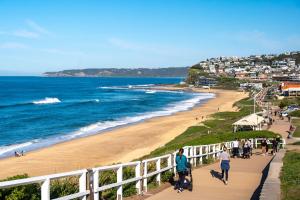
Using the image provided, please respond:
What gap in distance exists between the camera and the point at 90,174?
8.51 metres

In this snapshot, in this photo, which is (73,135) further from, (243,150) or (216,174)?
(216,174)

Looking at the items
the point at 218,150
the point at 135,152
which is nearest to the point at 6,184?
the point at 218,150

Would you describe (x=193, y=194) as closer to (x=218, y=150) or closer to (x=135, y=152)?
(x=218, y=150)

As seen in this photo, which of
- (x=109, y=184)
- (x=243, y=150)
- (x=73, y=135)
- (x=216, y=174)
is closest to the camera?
(x=109, y=184)

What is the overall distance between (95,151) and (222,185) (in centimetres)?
2273

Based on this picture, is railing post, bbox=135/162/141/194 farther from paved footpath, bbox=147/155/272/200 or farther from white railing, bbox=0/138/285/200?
paved footpath, bbox=147/155/272/200

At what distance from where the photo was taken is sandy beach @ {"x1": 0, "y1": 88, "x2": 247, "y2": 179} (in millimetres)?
28152

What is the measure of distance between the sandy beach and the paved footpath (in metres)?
12.4

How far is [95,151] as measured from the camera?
34.8 meters

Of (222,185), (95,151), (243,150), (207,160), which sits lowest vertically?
(95,151)

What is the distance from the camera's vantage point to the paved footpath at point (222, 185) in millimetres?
11156

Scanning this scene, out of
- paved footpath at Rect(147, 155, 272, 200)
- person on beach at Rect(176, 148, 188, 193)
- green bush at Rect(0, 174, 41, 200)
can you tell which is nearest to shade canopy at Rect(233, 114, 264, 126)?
paved footpath at Rect(147, 155, 272, 200)

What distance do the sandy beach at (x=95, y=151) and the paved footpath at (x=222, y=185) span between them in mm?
12426

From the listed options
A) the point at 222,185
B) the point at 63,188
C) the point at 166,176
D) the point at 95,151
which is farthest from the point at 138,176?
the point at 95,151
